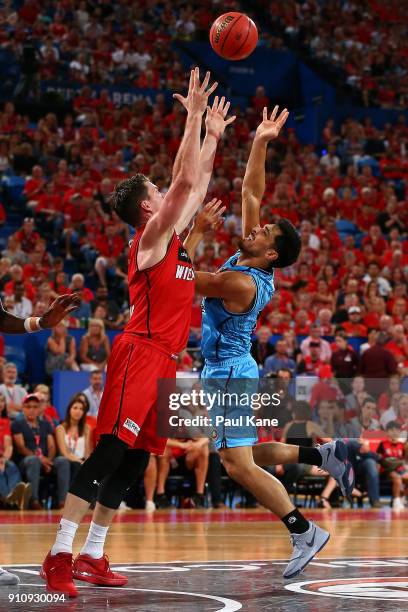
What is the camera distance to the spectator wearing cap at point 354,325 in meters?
18.2

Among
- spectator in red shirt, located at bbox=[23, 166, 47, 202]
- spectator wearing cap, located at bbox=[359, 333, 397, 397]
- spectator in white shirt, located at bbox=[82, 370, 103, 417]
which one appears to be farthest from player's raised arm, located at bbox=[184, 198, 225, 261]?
spectator in red shirt, located at bbox=[23, 166, 47, 202]

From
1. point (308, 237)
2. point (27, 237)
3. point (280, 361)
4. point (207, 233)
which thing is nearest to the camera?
point (280, 361)

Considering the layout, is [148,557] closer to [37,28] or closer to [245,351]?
[245,351]

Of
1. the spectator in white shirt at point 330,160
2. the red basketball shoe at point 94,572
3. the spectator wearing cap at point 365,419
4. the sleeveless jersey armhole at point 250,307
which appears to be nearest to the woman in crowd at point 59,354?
the spectator wearing cap at point 365,419

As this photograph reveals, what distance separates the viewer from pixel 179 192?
6434 millimetres

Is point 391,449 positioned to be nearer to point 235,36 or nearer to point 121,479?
point 235,36

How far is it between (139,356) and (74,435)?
8.18 metres

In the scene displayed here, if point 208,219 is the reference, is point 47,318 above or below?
below

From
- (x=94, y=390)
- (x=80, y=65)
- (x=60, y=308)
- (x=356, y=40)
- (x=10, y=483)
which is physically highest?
(x=356, y=40)

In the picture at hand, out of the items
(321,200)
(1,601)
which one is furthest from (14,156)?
(1,601)

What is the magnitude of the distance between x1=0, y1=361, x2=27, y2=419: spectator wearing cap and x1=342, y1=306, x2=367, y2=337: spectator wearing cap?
19.2 feet

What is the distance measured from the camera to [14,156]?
21016mm

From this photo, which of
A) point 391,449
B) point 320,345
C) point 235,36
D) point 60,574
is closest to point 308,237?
point 320,345

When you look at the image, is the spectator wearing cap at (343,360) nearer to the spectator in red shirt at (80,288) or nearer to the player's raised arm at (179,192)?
the spectator in red shirt at (80,288)
